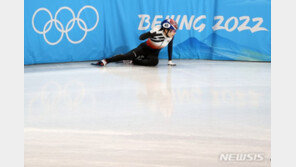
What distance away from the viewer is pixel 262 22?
23.9ft

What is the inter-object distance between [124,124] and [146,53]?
4.24m

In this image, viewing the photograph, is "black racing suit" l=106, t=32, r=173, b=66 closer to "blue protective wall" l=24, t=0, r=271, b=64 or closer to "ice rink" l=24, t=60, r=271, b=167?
"blue protective wall" l=24, t=0, r=271, b=64

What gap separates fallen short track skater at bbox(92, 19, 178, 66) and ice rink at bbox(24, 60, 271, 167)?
1.28m

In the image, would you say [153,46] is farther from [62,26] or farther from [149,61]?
[62,26]

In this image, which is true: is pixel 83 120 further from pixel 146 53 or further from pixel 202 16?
pixel 202 16

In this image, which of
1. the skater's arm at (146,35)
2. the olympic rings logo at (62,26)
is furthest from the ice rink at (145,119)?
the olympic rings logo at (62,26)

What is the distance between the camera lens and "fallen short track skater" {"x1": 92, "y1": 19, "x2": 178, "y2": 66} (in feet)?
22.0

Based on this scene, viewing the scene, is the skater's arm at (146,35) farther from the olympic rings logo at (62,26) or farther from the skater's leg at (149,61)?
the olympic rings logo at (62,26)

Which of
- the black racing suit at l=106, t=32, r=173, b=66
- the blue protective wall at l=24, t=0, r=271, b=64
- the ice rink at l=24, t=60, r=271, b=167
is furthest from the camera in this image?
the blue protective wall at l=24, t=0, r=271, b=64

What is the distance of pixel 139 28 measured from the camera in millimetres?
7754

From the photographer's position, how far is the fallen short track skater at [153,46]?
6703 millimetres

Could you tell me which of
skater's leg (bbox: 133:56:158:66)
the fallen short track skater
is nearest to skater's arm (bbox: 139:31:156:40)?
the fallen short track skater

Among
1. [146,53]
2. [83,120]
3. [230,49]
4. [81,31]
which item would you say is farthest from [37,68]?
[230,49]

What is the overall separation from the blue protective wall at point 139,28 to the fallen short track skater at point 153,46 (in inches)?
30.4
